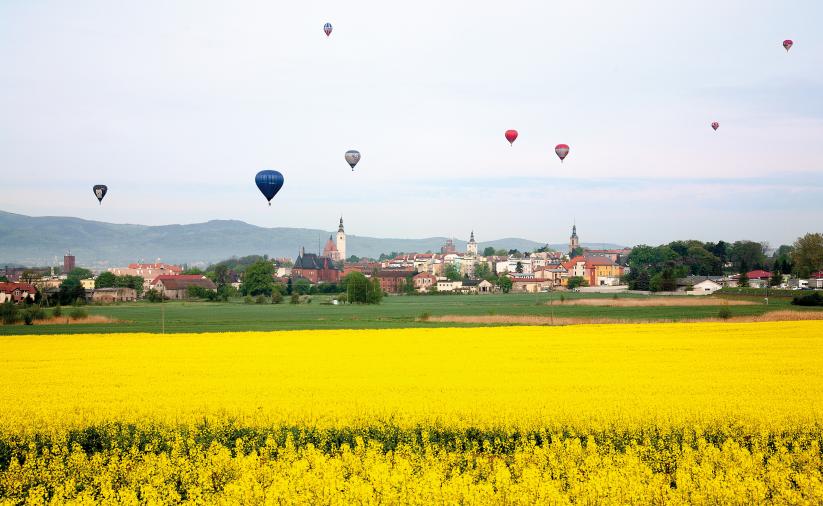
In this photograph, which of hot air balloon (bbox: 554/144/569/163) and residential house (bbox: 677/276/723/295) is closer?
hot air balloon (bbox: 554/144/569/163)

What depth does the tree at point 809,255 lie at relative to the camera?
12938cm

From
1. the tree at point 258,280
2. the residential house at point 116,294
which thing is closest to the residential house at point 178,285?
the residential house at point 116,294

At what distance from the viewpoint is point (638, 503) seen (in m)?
11.4

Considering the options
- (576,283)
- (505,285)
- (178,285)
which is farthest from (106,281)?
(576,283)

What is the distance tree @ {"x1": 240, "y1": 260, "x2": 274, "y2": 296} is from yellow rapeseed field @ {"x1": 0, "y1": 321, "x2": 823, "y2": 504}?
94.1 metres

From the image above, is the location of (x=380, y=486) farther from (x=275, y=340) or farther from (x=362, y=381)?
(x=275, y=340)

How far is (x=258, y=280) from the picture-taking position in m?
121

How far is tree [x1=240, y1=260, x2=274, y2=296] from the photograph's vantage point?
12119 centimetres

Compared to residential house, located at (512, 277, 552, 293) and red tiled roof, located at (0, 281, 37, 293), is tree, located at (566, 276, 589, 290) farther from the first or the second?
red tiled roof, located at (0, 281, 37, 293)

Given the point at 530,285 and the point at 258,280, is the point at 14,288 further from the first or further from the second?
the point at 530,285

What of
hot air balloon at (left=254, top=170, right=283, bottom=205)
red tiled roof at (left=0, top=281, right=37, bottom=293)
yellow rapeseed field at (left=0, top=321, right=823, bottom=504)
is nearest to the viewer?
yellow rapeseed field at (left=0, top=321, right=823, bottom=504)

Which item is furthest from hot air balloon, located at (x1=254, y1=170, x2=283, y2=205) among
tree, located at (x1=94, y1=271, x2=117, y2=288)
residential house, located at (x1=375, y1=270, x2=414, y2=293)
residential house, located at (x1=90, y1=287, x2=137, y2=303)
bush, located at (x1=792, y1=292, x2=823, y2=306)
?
residential house, located at (x1=375, y1=270, x2=414, y2=293)

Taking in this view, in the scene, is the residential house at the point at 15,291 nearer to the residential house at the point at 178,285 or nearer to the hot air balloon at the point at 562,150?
the residential house at the point at 178,285

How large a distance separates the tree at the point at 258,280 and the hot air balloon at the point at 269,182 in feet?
209
